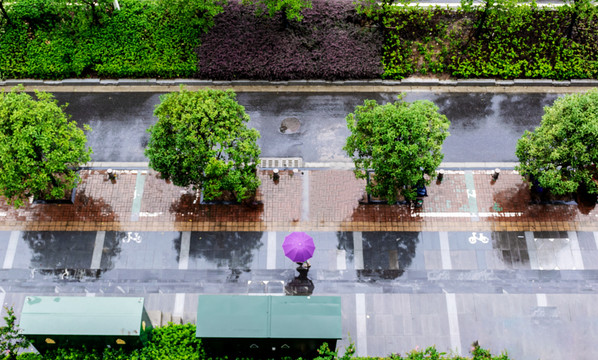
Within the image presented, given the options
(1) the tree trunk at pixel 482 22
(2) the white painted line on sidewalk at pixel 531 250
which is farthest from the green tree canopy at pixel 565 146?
(1) the tree trunk at pixel 482 22

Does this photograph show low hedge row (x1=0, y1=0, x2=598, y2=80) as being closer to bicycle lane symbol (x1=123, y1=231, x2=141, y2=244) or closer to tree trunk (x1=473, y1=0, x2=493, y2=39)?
tree trunk (x1=473, y1=0, x2=493, y2=39)

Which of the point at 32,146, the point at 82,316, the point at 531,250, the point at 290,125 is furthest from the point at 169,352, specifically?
the point at 531,250

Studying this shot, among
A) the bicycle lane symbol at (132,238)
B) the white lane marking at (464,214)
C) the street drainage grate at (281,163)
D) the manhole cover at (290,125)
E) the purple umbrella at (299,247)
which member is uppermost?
the manhole cover at (290,125)

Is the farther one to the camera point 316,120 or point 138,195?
point 316,120

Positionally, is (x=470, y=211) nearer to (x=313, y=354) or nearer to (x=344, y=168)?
(x=344, y=168)

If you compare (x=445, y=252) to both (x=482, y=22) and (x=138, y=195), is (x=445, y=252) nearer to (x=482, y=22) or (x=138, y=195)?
(x=482, y=22)

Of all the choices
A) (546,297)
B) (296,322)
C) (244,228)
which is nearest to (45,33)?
(244,228)

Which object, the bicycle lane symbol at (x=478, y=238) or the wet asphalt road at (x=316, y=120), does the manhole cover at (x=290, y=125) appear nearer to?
the wet asphalt road at (x=316, y=120)
